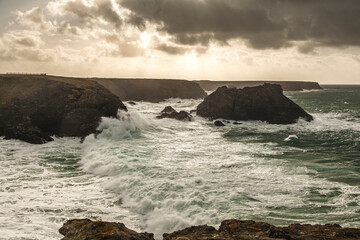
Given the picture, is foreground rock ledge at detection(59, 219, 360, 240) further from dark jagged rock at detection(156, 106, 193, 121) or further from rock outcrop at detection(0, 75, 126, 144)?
dark jagged rock at detection(156, 106, 193, 121)

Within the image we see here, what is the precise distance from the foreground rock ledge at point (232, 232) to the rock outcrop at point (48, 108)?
2458cm

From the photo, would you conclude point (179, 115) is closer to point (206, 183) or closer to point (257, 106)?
point (257, 106)

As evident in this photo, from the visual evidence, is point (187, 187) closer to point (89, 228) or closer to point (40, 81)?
point (89, 228)

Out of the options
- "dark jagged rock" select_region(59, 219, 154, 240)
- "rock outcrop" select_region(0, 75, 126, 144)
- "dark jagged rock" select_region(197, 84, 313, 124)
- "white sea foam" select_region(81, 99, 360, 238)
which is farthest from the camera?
"dark jagged rock" select_region(197, 84, 313, 124)

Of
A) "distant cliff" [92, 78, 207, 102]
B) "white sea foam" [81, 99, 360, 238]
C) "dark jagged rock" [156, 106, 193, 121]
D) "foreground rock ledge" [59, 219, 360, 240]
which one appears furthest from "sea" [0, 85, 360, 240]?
"distant cliff" [92, 78, 207, 102]

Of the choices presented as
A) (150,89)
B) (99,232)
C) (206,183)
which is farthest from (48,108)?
(150,89)

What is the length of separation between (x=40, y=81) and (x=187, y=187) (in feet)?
103

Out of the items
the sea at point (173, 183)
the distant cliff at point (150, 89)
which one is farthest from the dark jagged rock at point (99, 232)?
the distant cliff at point (150, 89)

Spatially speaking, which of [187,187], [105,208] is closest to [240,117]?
[187,187]

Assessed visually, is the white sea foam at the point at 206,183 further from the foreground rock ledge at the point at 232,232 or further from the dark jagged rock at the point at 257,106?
the dark jagged rock at the point at 257,106

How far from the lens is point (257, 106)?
48.1m

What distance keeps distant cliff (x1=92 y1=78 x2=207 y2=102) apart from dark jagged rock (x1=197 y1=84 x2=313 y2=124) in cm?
5337

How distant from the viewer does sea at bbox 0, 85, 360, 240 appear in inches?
470

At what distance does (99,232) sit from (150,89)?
101832 mm
